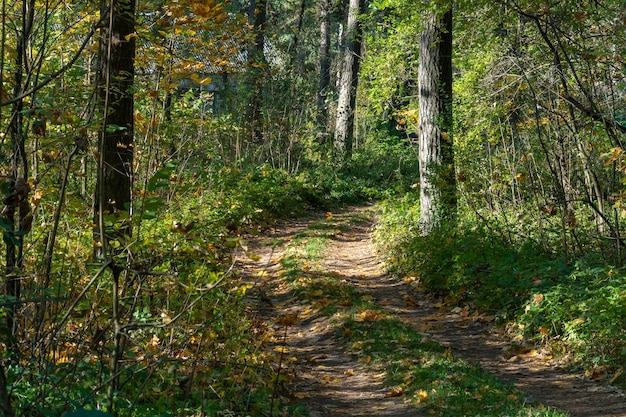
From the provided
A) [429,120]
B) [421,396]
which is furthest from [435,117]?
[421,396]

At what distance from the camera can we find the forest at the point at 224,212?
402cm

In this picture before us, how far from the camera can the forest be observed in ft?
13.2

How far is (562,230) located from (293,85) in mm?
12202

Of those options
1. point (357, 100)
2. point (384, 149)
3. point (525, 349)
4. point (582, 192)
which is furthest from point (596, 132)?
point (357, 100)

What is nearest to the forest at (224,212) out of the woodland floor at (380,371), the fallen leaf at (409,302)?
the woodland floor at (380,371)

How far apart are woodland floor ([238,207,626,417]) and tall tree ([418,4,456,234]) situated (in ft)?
4.78

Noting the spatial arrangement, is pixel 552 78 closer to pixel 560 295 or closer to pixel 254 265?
pixel 560 295

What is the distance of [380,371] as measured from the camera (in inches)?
275

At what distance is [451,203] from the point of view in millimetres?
11891

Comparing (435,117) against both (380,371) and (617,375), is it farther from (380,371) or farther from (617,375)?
(617,375)

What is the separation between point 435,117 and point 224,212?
4380 mm

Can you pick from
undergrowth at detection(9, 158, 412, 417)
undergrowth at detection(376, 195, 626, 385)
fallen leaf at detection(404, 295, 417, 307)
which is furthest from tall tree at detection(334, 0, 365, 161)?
fallen leaf at detection(404, 295, 417, 307)

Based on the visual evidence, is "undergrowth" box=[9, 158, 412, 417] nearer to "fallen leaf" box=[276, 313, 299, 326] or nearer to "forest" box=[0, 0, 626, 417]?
"forest" box=[0, 0, 626, 417]

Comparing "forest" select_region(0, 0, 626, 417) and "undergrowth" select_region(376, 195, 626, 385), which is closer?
"forest" select_region(0, 0, 626, 417)
